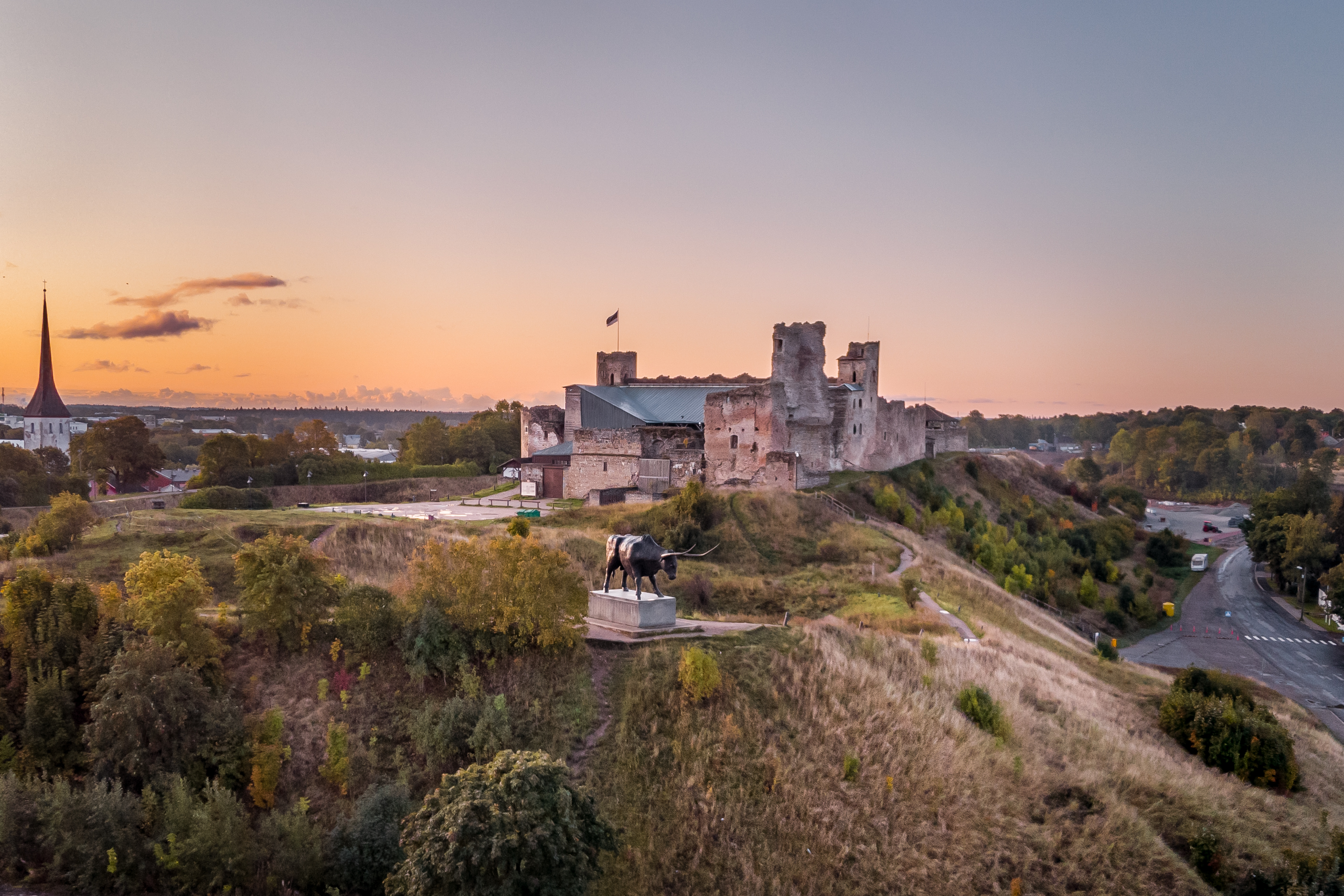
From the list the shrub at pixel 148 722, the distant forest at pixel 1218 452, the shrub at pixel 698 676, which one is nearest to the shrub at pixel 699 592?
the shrub at pixel 698 676

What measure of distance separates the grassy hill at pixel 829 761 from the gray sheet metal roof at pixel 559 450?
24077mm

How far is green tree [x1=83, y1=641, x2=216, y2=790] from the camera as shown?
15.4m

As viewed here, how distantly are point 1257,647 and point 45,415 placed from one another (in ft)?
258

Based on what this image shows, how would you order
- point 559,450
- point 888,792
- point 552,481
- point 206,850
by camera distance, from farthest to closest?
point 559,450 < point 552,481 < point 888,792 < point 206,850

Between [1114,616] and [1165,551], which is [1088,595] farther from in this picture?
[1165,551]

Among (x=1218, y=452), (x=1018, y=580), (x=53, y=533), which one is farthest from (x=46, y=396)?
(x=1218, y=452)

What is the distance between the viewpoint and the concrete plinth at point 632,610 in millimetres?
20422

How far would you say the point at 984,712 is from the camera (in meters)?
18.1

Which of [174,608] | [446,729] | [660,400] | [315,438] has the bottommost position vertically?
[446,729]

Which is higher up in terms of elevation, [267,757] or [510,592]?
[510,592]

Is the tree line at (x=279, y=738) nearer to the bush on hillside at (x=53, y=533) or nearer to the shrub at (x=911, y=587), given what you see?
the bush on hillside at (x=53, y=533)

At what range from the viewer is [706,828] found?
590 inches

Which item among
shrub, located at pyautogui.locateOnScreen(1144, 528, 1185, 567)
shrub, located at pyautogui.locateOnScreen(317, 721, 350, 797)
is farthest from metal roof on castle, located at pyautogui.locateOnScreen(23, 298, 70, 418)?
shrub, located at pyautogui.locateOnScreen(1144, 528, 1185, 567)

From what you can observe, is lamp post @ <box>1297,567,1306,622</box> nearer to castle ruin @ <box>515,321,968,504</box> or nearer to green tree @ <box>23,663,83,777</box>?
castle ruin @ <box>515,321,968,504</box>
